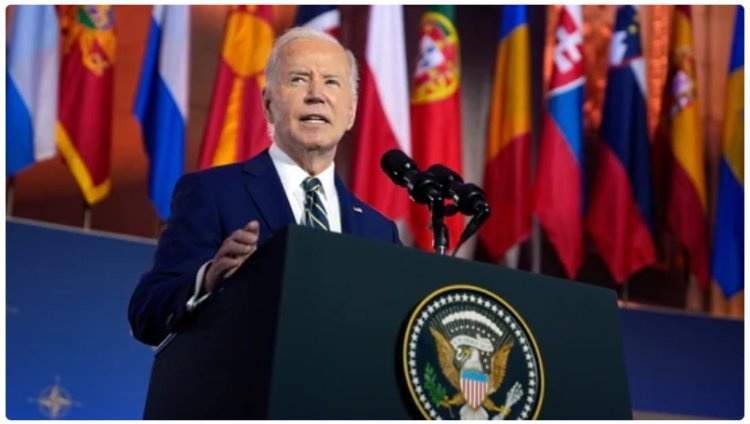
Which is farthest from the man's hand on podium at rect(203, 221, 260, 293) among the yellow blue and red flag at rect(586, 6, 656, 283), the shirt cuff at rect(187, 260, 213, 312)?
the yellow blue and red flag at rect(586, 6, 656, 283)

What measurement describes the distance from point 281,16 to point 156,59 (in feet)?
2.82

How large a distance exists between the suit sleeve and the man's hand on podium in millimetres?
124

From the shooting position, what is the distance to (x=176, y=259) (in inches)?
75.5

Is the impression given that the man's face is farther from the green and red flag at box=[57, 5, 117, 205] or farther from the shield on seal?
the green and red flag at box=[57, 5, 117, 205]

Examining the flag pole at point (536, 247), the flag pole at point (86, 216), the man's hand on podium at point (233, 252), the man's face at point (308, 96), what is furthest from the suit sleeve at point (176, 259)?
the flag pole at point (536, 247)

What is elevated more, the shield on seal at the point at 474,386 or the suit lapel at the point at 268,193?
the suit lapel at the point at 268,193

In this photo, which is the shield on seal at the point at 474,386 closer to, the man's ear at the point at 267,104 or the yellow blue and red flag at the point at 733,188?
the man's ear at the point at 267,104

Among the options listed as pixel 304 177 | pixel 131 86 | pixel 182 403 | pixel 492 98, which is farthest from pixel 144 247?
pixel 182 403

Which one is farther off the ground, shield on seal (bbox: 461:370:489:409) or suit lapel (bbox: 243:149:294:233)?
suit lapel (bbox: 243:149:294:233)

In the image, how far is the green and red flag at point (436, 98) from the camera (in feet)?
19.1

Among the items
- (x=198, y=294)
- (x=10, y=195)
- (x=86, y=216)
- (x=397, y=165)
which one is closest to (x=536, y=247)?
(x=86, y=216)

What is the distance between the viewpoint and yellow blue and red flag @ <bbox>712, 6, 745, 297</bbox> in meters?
6.22

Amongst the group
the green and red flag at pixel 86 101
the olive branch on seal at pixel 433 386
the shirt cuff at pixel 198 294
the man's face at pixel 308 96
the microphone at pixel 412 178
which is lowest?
the olive branch on seal at pixel 433 386

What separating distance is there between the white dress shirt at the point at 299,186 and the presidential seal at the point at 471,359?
488 mm
